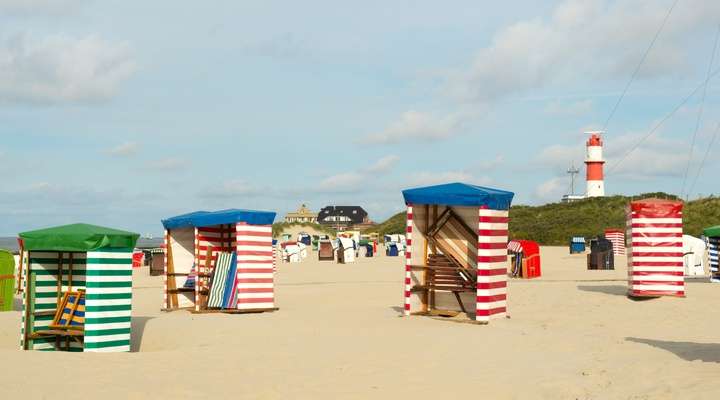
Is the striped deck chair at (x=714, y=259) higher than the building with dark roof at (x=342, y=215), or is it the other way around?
the building with dark roof at (x=342, y=215)

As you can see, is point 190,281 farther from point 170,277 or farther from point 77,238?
point 77,238

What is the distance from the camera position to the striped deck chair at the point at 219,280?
17.5 metres

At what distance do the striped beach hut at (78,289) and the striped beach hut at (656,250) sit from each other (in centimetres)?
1168

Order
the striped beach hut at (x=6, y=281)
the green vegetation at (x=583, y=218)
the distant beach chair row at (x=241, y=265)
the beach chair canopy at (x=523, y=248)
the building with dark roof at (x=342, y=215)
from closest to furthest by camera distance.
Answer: the distant beach chair row at (x=241, y=265) < the striped beach hut at (x=6, y=281) < the beach chair canopy at (x=523, y=248) < the green vegetation at (x=583, y=218) < the building with dark roof at (x=342, y=215)

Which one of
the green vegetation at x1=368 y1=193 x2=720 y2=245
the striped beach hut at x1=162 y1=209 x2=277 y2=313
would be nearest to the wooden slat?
the striped beach hut at x1=162 y1=209 x2=277 y2=313

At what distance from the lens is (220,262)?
17.8 metres

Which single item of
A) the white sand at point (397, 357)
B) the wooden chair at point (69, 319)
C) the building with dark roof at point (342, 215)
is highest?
the building with dark roof at point (342, 215)

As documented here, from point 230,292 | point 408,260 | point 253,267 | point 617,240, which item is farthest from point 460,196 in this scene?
point 617,240

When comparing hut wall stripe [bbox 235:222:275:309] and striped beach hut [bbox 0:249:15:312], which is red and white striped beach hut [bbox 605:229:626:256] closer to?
hut wall stripe [bbox 235:222:275:309]

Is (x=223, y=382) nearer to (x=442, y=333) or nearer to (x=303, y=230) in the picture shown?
(x=442, y=333)

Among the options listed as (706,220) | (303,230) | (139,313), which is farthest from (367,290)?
(303,230)

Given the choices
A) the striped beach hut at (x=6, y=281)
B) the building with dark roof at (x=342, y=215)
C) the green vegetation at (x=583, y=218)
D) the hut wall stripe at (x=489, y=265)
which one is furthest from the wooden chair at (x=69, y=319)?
the building with dark roof at (x=342, y=215)

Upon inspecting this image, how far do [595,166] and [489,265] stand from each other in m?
74.8

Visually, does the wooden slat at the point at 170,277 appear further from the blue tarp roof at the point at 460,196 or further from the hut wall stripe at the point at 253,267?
the blue tarp roof at the point at 460,196
